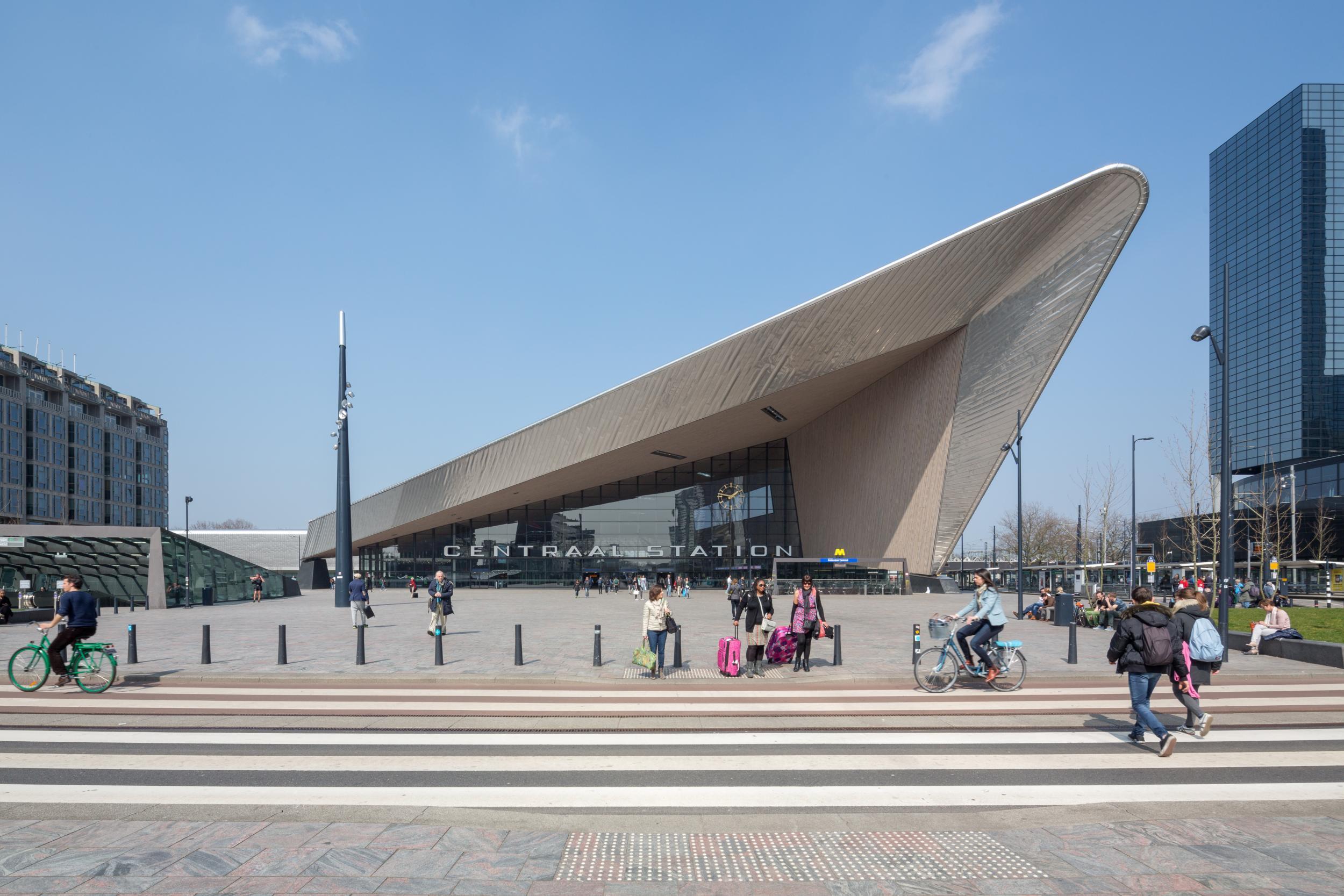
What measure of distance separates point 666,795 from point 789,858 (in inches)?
59.5

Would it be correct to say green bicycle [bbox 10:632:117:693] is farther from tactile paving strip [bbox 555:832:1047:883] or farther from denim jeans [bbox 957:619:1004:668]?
denim jeans [bbox 957:619:1004:668]

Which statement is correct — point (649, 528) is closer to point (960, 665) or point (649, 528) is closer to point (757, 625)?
point (757, 625)

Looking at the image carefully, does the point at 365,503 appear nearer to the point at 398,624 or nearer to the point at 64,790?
the point at 398,624

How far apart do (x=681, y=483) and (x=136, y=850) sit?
47814 millimetres

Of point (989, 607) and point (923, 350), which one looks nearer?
point (989, 607)

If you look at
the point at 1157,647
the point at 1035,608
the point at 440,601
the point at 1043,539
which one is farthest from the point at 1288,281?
the point at 1157,647

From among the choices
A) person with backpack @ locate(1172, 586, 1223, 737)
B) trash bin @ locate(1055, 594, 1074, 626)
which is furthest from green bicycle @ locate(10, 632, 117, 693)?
trash bin @ locate(1055, 594, 1074, 626)

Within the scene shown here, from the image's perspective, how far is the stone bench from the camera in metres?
13.6

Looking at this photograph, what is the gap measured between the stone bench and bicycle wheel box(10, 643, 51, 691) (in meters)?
18.5

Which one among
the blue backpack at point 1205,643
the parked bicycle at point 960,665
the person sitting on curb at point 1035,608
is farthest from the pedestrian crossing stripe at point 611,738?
the person sitting on curb at point 1035,608

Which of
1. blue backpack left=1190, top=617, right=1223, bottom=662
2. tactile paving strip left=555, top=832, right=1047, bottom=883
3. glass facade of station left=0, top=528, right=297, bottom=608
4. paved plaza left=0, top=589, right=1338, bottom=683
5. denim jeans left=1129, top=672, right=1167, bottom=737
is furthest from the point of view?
glass facade of station left=0, top=528, right=297, bottom=608

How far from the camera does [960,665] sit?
11.1m

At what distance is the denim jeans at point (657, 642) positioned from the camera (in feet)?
39.6

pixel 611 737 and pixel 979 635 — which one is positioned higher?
pixel 979 635
